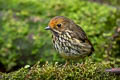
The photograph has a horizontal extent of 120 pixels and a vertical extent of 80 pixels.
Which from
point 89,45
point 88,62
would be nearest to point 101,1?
point 89,45

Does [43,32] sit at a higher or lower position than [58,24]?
lower

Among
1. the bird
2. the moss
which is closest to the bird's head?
the bird

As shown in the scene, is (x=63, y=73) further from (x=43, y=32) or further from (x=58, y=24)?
(x=43, y=32)

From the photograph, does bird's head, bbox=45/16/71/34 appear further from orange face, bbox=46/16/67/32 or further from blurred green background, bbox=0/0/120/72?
blurred green background, bbox=0/0/120/72

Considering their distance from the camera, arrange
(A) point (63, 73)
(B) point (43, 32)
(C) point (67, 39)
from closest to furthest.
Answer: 1. (A) point (63, 73)
2. (C) point (67, 39)
3. (B) point (43, 32)

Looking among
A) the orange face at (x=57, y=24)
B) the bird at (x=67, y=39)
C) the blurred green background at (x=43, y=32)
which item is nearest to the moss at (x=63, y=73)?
the bird at (x=67, y=39)

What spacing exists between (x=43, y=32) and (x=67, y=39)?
71.6 inches

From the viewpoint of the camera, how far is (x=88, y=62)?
361 centimetres

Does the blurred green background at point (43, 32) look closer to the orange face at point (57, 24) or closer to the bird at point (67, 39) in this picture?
the bird at point (67, 39)

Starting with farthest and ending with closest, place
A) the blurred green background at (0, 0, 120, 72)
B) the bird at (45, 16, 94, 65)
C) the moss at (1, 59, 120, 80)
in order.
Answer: the blurred green background at (0, 0, 120, 72) < the bird at (45, 16, 94, 65) < the moss at (1, 59, 120, 80)

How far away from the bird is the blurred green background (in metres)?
1.03

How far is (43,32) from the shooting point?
628 cm

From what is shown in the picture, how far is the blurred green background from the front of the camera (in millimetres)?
5891

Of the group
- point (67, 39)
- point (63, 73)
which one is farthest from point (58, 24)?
point (63, 73)
